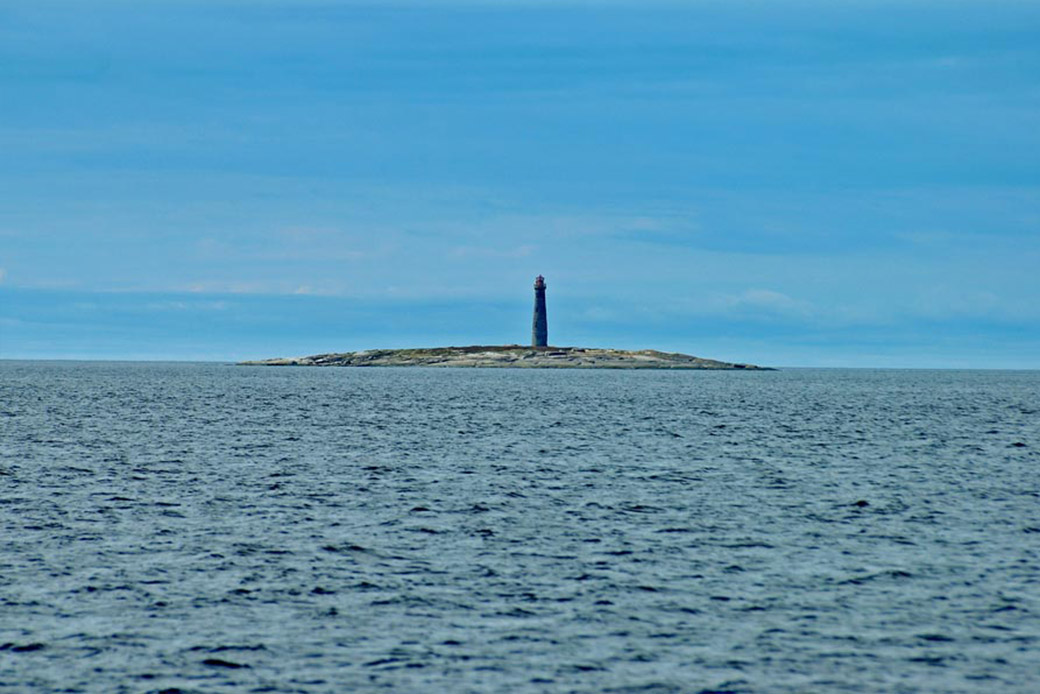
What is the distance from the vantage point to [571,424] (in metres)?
84.8

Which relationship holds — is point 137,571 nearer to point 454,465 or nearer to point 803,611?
point 803,611

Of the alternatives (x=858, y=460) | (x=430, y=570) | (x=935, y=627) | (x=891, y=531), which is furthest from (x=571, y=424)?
(x=935, y=627)

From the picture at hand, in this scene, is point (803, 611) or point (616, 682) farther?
point (803, 611)

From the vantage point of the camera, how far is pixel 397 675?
19.5m

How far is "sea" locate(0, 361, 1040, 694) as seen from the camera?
19.9 m

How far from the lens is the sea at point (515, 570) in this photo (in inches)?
784

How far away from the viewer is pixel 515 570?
28031 millimetres

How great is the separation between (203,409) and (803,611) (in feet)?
277

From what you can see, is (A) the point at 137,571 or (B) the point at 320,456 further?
(B) the point at 320,456

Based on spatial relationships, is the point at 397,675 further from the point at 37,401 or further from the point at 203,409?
the point at 37,401

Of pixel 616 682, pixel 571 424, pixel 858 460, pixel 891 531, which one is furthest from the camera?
pixel 571 424

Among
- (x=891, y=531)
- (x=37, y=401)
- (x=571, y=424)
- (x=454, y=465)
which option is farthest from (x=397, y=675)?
(x=37, y=401)

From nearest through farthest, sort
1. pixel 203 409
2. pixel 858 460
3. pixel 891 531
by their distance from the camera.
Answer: pixel 891 531, pixel 858 460, pixel 203 409

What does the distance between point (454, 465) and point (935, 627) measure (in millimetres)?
32510
